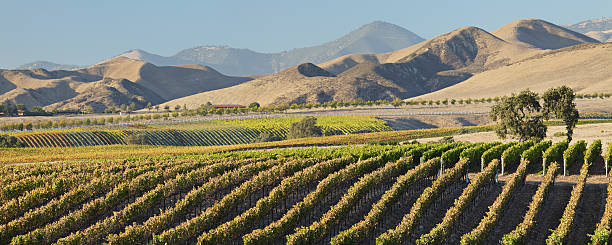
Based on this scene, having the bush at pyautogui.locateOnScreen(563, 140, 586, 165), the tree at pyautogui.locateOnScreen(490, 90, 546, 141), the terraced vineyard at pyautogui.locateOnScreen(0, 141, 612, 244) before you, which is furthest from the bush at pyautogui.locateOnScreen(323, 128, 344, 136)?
the terraced vineyard at pyautogui.locateOnScreen(0, 141, 612, 244)

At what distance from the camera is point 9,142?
74.8 metres

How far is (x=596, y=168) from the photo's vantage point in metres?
39.9

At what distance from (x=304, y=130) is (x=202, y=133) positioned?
801 inches

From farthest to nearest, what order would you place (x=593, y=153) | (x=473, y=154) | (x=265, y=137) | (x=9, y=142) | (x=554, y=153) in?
(x=265, y=137) → (x=9, y=142) → (x=593, y=153) → (x=554, y=153) → (x=473, y=154)

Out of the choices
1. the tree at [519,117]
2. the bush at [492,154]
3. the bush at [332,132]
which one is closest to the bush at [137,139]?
the bush at [332,132]

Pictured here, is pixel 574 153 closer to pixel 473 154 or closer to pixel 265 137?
pixel 473 154

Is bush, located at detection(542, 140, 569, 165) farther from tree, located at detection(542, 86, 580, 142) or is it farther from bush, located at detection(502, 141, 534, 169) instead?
tree, located at detection(542, 86, 580, 142)

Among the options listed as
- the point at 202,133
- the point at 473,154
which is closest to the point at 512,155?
the point at 473,154

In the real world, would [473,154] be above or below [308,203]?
above

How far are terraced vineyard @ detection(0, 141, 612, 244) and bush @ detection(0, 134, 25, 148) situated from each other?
4350cm

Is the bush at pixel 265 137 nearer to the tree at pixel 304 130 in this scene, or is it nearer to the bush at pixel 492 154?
the tree at pixel 304 130

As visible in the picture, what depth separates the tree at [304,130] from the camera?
9696cm

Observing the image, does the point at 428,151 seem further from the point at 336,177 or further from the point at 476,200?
the point at 336,177

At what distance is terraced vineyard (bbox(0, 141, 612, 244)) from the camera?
2227 cm
